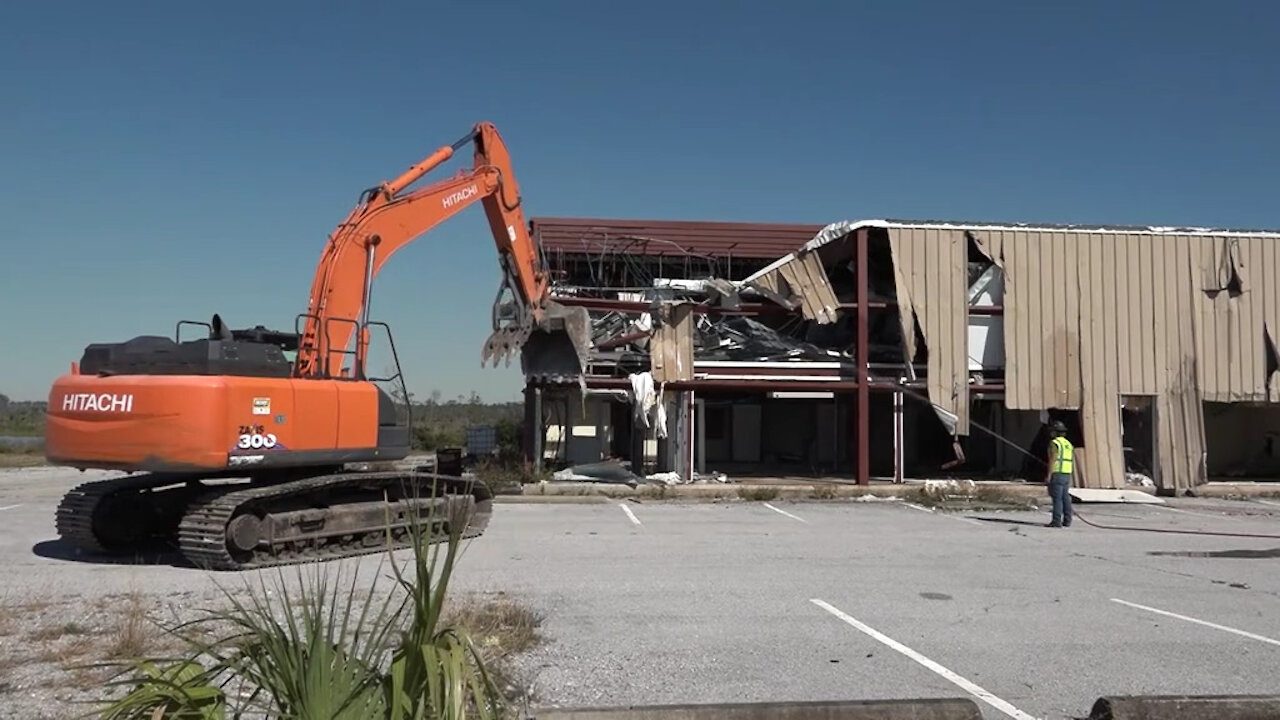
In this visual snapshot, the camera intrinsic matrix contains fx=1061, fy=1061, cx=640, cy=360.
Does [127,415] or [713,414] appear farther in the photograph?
[713,414]

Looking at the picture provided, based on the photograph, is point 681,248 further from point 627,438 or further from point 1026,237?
point 1026,237

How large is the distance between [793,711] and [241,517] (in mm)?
8308

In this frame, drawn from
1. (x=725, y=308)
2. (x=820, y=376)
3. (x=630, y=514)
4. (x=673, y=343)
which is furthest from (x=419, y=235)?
(x=820, y=376)

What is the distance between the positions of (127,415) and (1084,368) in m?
19.6

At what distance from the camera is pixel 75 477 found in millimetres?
28359

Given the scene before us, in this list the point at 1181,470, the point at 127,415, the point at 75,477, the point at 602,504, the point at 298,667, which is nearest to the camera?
the point at 298,667

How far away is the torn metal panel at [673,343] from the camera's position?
2322cm

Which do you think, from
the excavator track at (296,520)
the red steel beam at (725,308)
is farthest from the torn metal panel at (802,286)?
the excavator track at (296,520)

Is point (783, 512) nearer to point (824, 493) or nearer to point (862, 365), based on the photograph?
point (824, 493)

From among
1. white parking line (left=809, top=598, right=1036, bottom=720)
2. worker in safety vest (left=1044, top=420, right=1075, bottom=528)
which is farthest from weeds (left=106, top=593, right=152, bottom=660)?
worker in safety vest (left=1044, top=420, right=1075, bottom=528)

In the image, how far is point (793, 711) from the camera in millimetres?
5121

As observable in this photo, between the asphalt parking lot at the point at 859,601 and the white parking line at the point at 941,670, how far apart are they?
2 centimetres

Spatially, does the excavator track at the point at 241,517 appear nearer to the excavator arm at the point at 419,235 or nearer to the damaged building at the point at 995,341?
the excavator arm at the point at 419,235

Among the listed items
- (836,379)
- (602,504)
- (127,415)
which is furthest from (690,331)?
(127,415)
